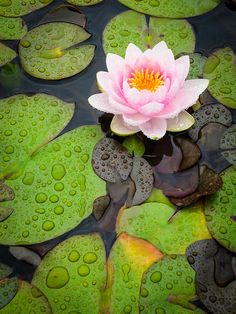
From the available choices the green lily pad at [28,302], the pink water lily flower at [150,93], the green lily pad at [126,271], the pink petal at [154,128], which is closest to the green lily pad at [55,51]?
the pink water lily flower at [150,93]

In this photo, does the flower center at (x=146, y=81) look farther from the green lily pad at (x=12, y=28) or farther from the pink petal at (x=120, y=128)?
the green lily pad at (x=12, y=28)

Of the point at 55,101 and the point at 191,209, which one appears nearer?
the point at 191,209

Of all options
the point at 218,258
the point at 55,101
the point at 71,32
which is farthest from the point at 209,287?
the point at 71,32

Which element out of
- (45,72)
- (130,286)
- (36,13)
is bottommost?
(130,286)

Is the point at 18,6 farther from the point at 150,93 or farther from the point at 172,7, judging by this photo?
the point at 150,93

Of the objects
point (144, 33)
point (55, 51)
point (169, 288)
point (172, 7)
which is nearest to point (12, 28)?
point (55, 51)

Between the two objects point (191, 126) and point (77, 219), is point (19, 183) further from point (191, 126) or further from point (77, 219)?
point (191, 126)
